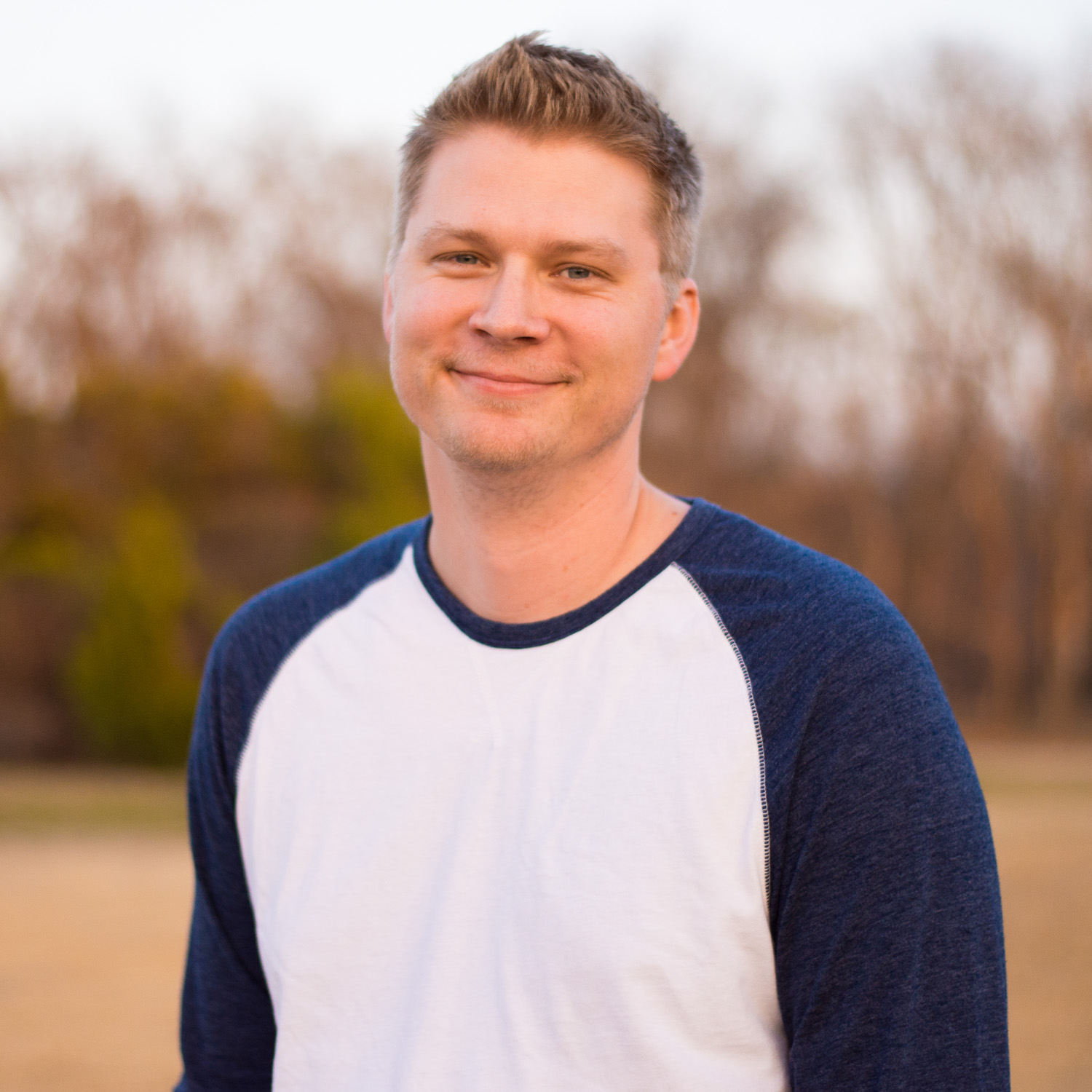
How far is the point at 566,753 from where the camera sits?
1.59 metres

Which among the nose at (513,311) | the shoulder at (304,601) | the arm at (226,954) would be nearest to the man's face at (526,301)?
the nose at (513,311)

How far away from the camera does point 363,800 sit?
170 cm

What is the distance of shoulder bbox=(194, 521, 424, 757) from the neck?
0.22 metres

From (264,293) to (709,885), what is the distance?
2394 centimetres

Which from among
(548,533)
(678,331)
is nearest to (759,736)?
(548,533)

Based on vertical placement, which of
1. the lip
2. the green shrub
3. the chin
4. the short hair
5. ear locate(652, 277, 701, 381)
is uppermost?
the short hair

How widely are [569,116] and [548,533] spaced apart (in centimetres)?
57

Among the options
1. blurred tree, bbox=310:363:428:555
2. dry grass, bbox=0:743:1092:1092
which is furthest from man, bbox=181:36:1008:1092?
blurred tree, bbox=310:363:428:555

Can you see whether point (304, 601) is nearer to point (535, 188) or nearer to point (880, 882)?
point (535, 188)

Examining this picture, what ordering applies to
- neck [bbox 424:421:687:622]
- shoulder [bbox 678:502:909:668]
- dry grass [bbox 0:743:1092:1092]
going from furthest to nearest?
dry grass [bbox 0:743:1092:1092]
neck [bbox 424:421:687:622]
shoulder [bbox 678:502:909:668]

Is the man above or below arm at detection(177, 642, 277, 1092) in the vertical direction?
above

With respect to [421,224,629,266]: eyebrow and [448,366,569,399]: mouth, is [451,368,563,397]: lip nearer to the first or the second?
[448,366,569,399]: mouth

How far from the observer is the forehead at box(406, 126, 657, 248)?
1.67 metres

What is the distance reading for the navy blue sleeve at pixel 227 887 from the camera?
188 cm
